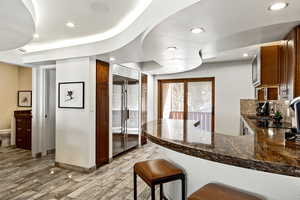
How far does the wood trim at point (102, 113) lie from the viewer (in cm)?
376

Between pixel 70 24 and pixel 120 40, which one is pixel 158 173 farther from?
pixel 70 24

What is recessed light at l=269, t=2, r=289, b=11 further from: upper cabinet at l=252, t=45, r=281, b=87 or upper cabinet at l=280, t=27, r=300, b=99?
upper cabinet at l=252, t=45, r=281, b=87

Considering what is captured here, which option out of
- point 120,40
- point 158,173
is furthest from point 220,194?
point 120,40

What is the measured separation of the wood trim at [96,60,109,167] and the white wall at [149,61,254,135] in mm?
3290

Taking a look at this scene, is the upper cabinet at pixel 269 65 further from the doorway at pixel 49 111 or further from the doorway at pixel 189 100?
the doorway at pixel 49 111

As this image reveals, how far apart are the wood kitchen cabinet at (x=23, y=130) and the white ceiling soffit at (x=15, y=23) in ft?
9.78

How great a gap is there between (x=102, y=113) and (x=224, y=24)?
292cm

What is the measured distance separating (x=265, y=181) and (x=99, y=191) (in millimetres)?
2413

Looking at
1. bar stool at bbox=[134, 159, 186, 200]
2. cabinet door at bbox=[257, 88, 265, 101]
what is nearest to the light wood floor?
bar stool at bbox=[134, 159, 186, 200]

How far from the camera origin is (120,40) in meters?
2.89

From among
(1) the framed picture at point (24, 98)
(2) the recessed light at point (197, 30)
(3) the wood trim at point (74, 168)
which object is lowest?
(3) the wood trim at point (74, 168)

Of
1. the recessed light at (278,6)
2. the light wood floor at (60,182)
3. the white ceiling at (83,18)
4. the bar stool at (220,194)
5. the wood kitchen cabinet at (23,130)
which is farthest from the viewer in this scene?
the wood kitchen cabinet at (23,130)

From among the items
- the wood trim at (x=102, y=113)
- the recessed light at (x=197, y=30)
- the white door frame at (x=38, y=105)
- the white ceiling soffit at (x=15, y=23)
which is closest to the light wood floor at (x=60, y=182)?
the wood trim at (x=102, y=113)

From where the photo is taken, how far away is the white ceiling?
2.20 meters
